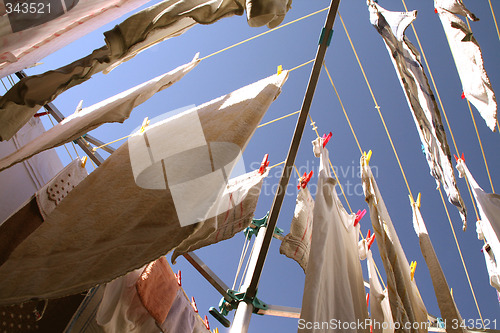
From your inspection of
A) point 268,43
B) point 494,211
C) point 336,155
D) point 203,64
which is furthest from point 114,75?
point 494,211

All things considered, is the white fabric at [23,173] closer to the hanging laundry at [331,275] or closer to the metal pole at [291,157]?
the metal pole at [291,157]

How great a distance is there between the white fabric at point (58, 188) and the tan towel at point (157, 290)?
0.62 metres

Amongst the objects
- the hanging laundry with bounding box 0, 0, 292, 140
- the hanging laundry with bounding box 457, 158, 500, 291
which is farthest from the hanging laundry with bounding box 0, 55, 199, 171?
the hanging laundry with bounding box 457, 158, 500, 291

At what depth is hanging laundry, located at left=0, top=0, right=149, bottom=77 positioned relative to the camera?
44.2 inches

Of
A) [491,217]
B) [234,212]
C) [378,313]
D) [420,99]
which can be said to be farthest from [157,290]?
[491,217]

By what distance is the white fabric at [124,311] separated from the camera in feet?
4.91

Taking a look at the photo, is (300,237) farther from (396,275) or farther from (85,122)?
(85,122)

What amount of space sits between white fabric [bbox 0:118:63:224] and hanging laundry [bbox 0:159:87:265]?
0.08 meters

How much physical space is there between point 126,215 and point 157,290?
2.83 feet

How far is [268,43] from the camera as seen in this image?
4.26m

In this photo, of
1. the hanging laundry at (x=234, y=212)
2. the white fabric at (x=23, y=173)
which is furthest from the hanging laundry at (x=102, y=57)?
the white fabric at (x=23, y=173)

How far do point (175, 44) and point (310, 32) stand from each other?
1.74m

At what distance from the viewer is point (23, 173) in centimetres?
204

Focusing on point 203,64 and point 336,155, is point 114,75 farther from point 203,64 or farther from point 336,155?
point 336,155
